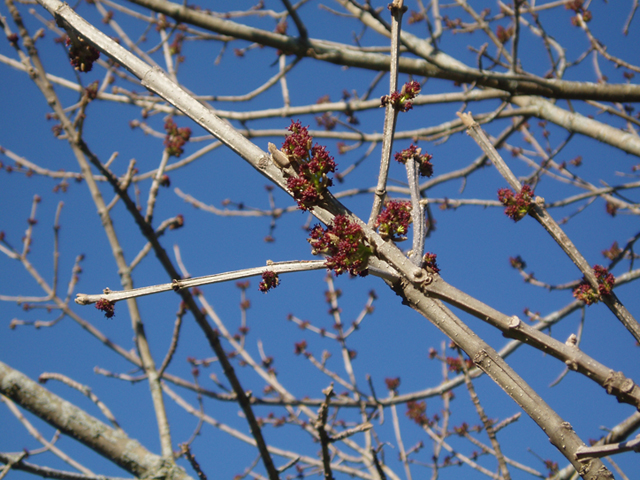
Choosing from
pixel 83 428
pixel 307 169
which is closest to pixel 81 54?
A: pixel 307 169

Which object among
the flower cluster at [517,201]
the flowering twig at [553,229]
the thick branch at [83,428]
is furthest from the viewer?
the thick branch at [83,428]

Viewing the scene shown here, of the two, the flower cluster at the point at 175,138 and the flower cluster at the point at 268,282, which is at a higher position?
the flower cluster at the point at 175,138

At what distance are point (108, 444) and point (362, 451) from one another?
9.48ft

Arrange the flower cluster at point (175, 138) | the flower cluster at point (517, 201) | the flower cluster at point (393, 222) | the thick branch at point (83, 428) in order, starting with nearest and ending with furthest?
1. the flower cluster at point (393, 222)
2. the flower cluster at point (517, 201)
3. the thick branch at point (83, 428)
4. the flower cluster at point (175, 138)

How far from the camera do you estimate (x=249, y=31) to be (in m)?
4.18

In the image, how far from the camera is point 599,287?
2.39 meters

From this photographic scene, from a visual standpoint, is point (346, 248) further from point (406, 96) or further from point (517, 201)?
point (517, 201)

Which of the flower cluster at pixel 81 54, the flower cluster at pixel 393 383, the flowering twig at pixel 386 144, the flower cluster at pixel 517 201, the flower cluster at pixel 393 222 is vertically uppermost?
the flower cluster at pixel 393 383

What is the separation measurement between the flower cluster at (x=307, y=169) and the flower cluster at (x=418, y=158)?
517mm

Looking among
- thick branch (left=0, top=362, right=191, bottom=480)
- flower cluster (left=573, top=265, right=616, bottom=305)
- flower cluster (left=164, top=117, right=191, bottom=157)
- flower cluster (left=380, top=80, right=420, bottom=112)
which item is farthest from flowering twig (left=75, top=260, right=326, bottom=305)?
flower cluster (left=164, top=117, right=191, bottom=157)

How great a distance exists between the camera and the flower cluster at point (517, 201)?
8.35ft


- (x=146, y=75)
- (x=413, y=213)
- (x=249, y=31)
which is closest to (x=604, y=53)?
(x=249, y=31)

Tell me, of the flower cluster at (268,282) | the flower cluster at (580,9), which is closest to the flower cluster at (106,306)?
the flower cluster at (268,282)

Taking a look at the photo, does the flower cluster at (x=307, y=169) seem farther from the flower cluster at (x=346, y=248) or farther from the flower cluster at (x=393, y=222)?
the flower cluster at (x=393, y=222)
